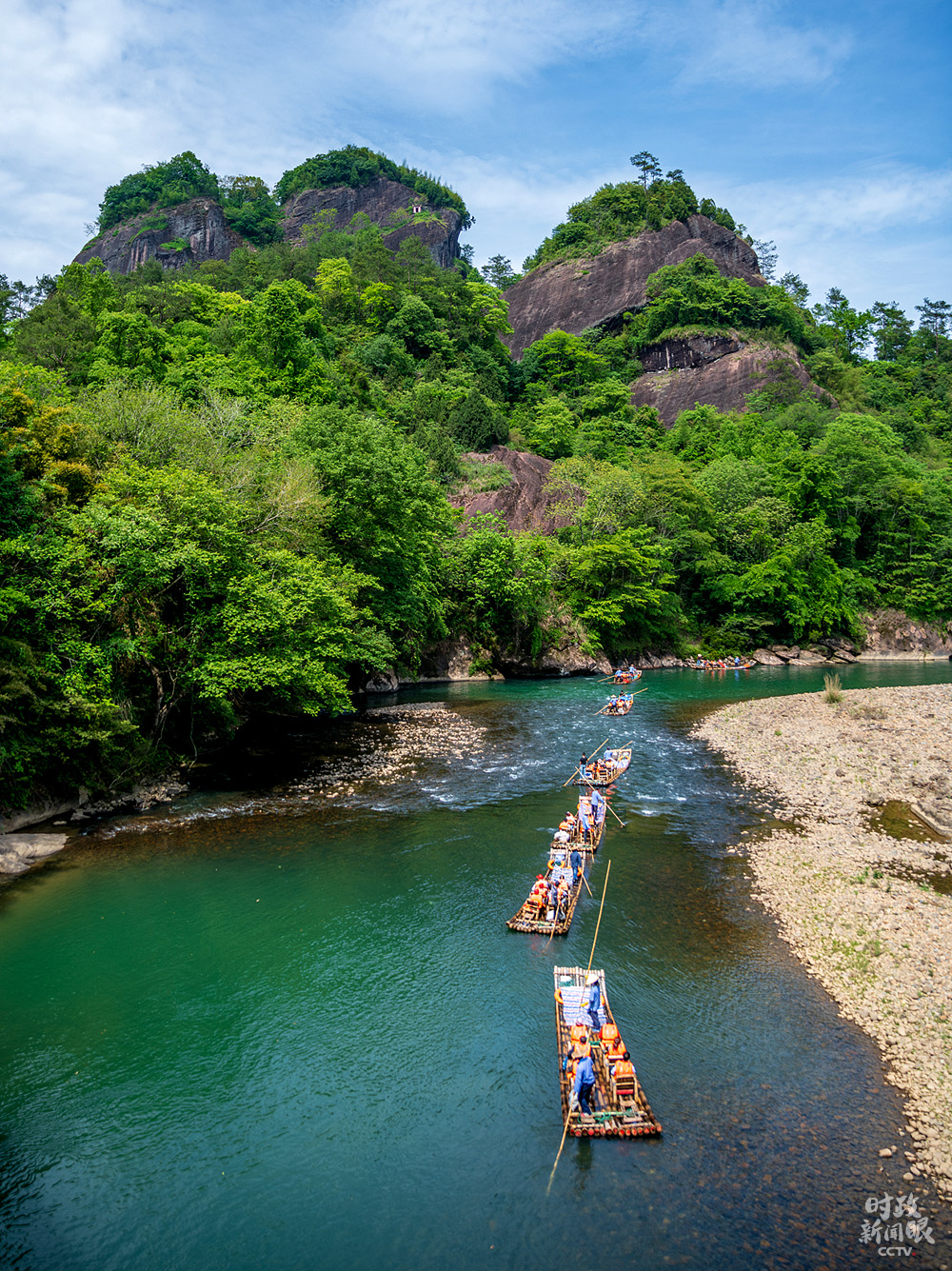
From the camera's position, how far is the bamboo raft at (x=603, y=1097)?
9.88m

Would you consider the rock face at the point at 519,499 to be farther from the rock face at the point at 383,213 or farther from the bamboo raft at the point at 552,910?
the rock face at the point at 383,213

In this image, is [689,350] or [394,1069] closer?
[394,1069]

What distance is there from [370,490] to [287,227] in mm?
115659

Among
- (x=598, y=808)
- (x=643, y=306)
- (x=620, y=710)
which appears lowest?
(x=598, y=808)

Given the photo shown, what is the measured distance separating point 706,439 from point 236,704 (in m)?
67.2

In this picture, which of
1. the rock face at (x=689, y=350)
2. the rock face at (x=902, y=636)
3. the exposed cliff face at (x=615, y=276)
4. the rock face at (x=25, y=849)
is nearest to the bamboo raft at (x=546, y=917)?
the rock face at (x=25, y=849)

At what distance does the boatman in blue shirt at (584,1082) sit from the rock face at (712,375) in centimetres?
9192

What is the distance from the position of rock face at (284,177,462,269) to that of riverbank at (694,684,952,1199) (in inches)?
4705

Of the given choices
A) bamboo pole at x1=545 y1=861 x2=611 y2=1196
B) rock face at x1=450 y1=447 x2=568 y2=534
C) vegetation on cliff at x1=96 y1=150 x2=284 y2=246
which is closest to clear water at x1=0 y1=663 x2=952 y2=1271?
bamboo pole at x1=545 y1=861 x2=611 y2=1196

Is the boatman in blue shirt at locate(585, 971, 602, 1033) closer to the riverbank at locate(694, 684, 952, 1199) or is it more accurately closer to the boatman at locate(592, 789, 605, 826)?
the riverbank at locate(694, 684, 952, 1199)

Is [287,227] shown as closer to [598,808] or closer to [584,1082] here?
[598,808]

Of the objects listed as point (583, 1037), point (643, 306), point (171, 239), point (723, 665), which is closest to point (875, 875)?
point (583, 1037)

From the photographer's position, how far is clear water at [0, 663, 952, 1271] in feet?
28.4

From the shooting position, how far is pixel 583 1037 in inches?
431
